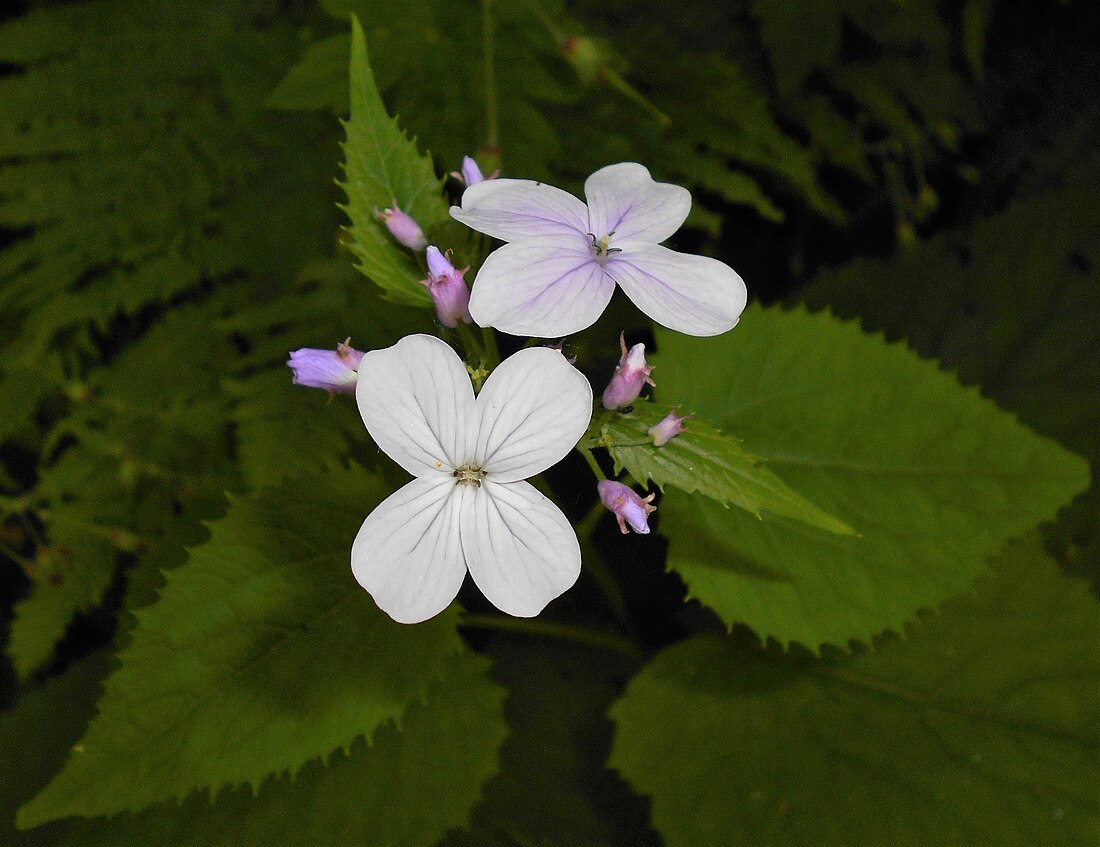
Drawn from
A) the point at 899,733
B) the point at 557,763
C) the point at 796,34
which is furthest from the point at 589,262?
the point at 796,34

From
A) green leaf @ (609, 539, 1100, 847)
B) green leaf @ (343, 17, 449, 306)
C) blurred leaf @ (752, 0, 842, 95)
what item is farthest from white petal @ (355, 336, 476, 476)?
blurred leaf @ (752, 0, 842, 95)

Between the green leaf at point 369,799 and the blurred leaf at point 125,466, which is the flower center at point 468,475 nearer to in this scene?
the green leaf at point 369,799

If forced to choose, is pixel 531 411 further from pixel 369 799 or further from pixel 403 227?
pixel 369 799

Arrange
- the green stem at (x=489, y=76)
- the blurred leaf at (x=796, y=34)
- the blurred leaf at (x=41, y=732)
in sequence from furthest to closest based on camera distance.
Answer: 1. the blurred leaf at (x=796, y=34)
2. the green stem at (x=489, y=76)
3. the blurred leaf at (x=41, y=732)

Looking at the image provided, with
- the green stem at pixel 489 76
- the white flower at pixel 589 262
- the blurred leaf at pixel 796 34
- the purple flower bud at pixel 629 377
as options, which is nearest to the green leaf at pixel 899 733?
the purple flower bud at pixel 629 377

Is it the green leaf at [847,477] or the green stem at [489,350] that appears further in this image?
the green leaf at [847,477]

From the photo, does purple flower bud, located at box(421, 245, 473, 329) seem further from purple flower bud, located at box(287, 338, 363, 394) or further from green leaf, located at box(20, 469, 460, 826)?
green leaf, located at box(20, 469, 460, 826)
